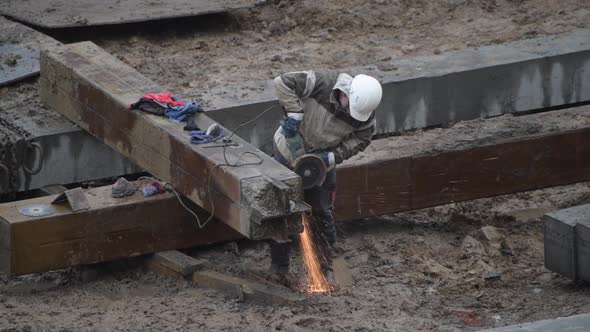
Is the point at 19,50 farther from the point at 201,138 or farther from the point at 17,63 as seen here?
the point at 201,138

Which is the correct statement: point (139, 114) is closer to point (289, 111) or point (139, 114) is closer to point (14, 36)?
point (289, 111)

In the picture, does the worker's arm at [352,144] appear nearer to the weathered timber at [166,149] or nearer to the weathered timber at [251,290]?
the weathered timber at [166,149]

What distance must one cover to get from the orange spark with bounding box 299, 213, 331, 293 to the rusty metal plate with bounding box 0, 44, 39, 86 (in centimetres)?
350

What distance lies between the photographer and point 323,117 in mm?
8312

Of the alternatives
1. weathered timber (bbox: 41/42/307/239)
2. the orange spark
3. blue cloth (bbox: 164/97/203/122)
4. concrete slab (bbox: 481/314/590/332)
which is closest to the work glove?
the orange spark

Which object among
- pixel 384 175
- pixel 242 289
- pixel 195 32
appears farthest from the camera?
pixel 195 32

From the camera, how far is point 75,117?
961 cm

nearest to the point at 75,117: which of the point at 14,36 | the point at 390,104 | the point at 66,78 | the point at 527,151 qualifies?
the point at 66,78

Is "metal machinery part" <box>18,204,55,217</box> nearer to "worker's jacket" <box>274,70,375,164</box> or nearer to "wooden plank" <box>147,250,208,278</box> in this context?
"wooden plank" <box>147,250,208,278</box>

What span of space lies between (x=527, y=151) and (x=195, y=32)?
4612 millimetres

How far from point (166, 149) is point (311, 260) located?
1.40 metres

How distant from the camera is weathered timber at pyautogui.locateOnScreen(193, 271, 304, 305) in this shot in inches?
306

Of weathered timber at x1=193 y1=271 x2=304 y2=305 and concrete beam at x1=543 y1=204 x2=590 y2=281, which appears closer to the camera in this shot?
weathered timber at x1=193 y1=271 x2=304 y2=305

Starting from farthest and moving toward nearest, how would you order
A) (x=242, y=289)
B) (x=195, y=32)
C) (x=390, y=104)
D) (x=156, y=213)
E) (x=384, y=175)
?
(x=195, y=32) < (x=390, y=104) < (x=384, y=175) < (x=156, y=213) < (x=242, y=289)
